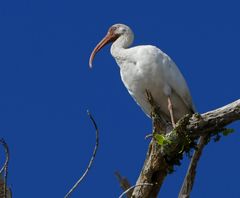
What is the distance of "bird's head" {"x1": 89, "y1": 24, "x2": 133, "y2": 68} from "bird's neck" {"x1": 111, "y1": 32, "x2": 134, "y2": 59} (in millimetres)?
103

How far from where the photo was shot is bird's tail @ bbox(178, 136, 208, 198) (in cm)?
954

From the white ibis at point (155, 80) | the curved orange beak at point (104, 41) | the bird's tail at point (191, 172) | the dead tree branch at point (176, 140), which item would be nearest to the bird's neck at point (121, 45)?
the white ibis at point (155, 80)

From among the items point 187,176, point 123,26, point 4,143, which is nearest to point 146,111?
point 123,26

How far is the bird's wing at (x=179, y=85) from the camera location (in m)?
12.1

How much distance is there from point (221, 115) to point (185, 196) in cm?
116

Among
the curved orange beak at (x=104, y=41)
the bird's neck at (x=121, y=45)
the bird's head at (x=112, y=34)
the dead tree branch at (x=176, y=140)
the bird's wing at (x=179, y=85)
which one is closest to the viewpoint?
the dead tree branch at (x=176, y=140)

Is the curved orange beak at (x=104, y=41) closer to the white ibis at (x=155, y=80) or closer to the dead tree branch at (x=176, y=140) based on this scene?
the white ibis at (x=155, y=80)

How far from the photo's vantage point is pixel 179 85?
12.2 m

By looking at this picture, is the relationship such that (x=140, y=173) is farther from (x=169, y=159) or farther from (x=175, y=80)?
(x=175, y=80)

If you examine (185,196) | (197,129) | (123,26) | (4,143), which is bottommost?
(185,196)

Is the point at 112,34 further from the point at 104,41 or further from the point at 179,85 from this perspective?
the point at 179,85

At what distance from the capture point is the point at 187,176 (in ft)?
32.0

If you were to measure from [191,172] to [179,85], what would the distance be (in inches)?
104

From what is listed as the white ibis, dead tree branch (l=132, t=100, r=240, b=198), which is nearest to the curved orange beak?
the white ibis
